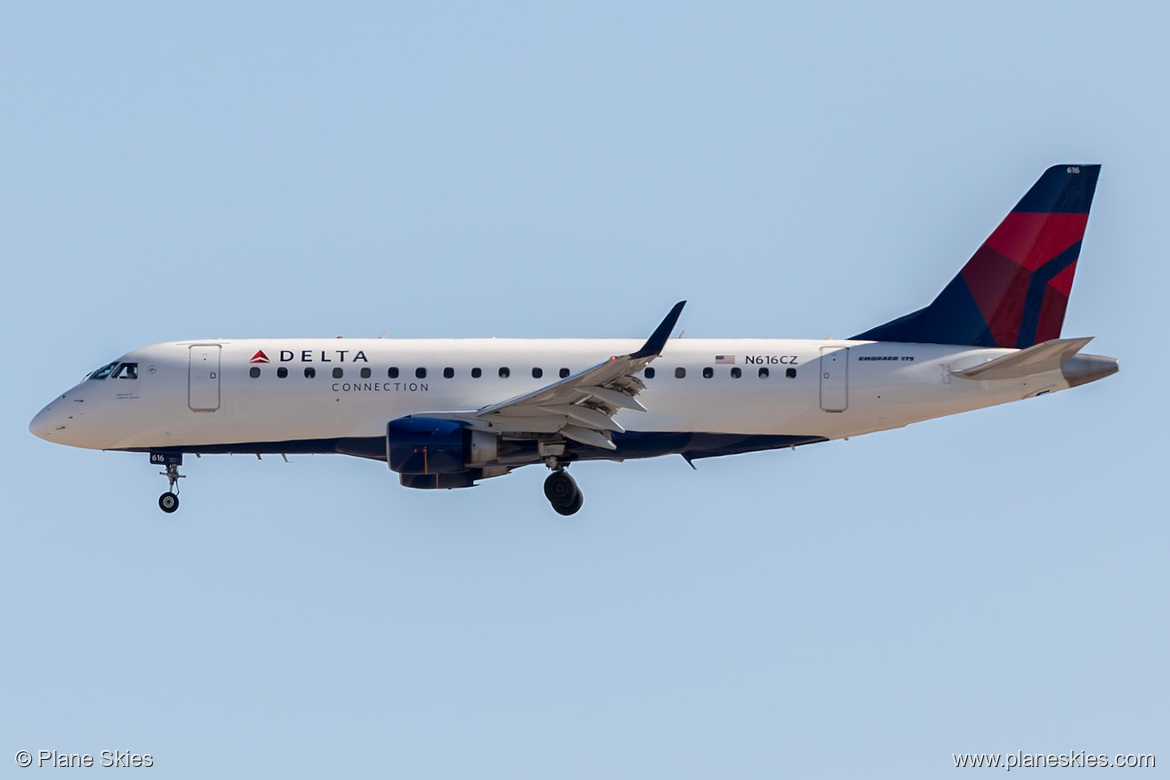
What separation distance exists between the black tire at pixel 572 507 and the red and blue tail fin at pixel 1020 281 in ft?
23.7

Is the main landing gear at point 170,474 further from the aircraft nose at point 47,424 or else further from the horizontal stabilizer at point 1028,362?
the horizontal stabilizer at point 1028,362

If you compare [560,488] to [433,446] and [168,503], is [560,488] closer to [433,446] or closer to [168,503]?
[433,446]

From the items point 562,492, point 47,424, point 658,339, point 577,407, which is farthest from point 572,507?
point 47,424

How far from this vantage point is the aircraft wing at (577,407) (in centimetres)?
3866

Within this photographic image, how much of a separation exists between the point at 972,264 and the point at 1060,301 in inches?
82.7

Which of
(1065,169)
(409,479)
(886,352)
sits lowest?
(409,479)

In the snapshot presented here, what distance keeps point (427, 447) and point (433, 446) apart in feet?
0.43

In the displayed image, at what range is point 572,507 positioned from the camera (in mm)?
42062

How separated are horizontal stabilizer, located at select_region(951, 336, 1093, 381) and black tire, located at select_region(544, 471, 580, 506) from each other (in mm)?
8728

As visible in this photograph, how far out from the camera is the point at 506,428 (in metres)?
40.7

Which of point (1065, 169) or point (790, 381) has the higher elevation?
point (1065, 169)

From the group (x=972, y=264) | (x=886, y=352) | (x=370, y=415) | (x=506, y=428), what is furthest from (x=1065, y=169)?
(x=370, y=415)

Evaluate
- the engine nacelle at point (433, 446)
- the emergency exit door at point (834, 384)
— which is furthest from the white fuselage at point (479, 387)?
the engine nacelle at point (433, 446)

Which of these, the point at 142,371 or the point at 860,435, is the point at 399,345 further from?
the point at 860,435
